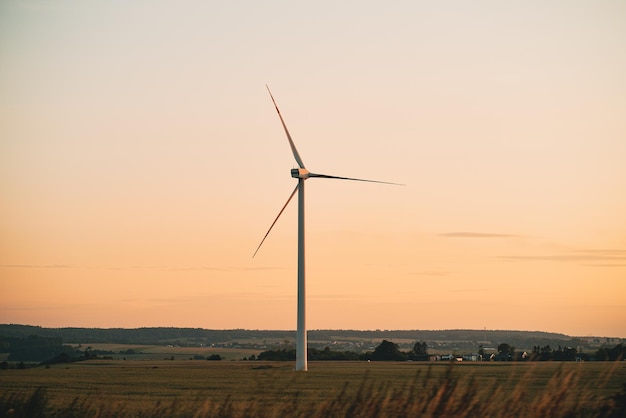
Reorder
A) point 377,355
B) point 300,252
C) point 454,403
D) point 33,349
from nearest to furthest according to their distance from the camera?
1. point 454,403
2. point 300,252
3. point 377,355
4. point 33,349

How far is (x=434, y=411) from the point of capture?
58.3 ft

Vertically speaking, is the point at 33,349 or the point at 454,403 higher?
the point at 33,349

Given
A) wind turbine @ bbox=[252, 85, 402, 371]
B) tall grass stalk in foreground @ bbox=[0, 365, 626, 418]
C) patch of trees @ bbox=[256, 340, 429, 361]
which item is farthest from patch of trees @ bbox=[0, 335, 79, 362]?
tall grass stalk in foreground @ bbox=[0, 365, 626, 418]

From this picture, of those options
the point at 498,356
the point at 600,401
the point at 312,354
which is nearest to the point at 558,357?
the point at 498,356

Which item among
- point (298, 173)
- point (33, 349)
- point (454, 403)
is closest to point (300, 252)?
point (298, 173)

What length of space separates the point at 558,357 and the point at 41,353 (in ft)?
320

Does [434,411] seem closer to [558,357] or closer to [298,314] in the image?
[298,314]

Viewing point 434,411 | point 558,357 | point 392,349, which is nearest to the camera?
point 434,411

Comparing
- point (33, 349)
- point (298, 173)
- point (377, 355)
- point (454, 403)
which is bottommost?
point (454, 403)

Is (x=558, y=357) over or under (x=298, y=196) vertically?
under

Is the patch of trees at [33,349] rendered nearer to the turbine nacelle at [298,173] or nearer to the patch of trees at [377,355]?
the patch of trees at [377,355]

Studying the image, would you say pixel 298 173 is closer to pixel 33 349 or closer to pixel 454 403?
pixel 454 403

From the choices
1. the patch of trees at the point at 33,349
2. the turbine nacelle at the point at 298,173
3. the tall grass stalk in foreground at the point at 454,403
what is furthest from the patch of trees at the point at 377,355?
the tall grass stalk in foreground at the point at 454,403

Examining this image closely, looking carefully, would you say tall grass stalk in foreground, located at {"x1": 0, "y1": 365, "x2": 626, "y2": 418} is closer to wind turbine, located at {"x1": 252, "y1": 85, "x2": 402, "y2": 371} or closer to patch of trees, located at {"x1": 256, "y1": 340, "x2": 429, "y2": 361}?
wind turbine, located at {"x1": 252, "y1": 85, "x2": 402, "y2": 371}
